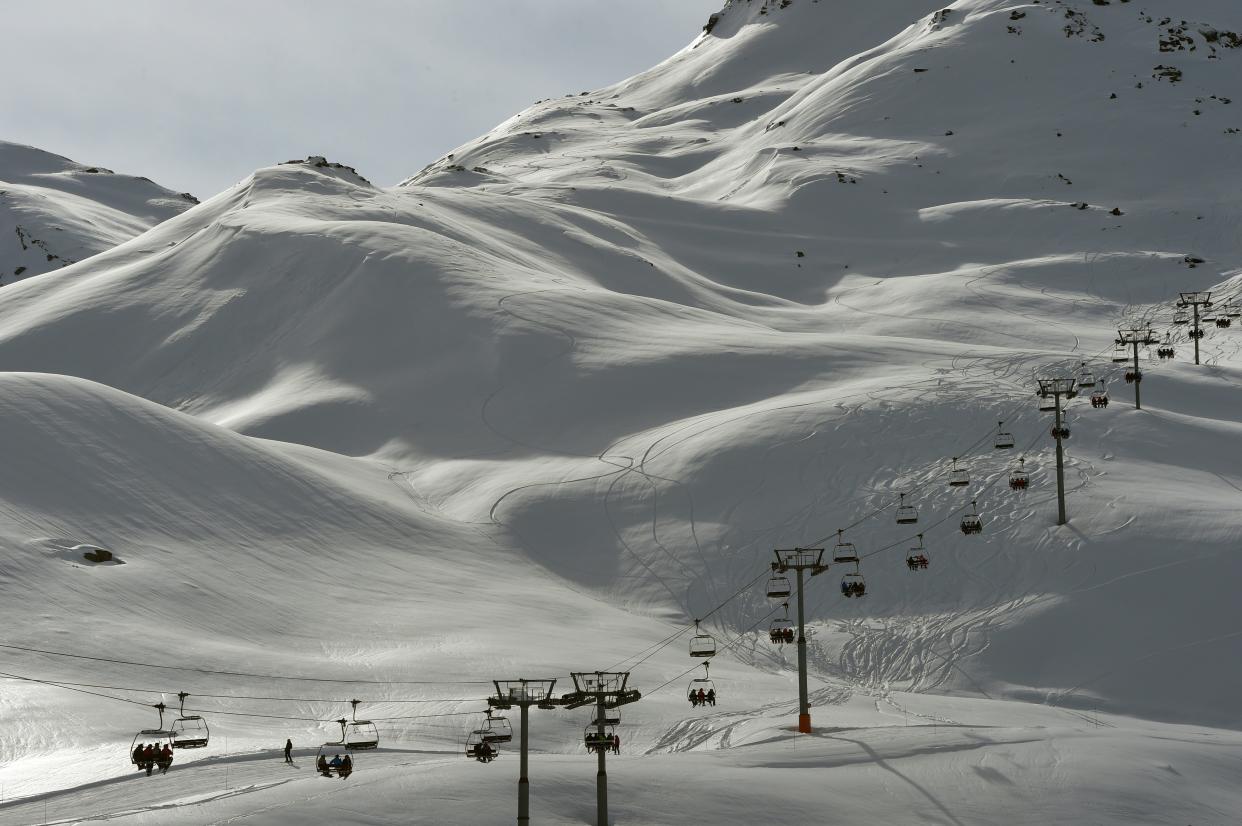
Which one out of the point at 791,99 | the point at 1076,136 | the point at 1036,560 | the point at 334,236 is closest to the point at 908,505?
the point at 1036,560

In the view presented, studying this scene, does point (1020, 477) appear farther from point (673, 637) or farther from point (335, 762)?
point (335, 762)

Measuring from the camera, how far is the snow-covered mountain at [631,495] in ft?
128

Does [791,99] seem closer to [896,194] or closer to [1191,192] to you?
[896,194]

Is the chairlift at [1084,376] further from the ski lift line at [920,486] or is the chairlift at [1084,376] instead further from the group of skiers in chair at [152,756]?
the group of skiers in chair at [152,756]

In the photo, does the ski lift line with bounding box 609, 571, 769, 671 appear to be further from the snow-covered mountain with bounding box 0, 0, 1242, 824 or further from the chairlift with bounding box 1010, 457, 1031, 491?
the chairlift with bounding box 1010, 457, 1031, 491

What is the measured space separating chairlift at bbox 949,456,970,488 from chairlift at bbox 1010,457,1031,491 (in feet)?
6.10

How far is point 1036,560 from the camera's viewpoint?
5400 cm

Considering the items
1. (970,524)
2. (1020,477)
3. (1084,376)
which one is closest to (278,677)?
(970,524)

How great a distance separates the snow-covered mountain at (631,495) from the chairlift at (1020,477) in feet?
1.88

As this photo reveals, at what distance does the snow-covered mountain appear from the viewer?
39.1 metres

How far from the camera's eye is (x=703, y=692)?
40.7 metres

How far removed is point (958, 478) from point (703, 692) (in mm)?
20504

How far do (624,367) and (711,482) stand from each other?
51.2 feet

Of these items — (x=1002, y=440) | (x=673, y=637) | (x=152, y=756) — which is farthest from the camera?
(x=1002, y=440)
